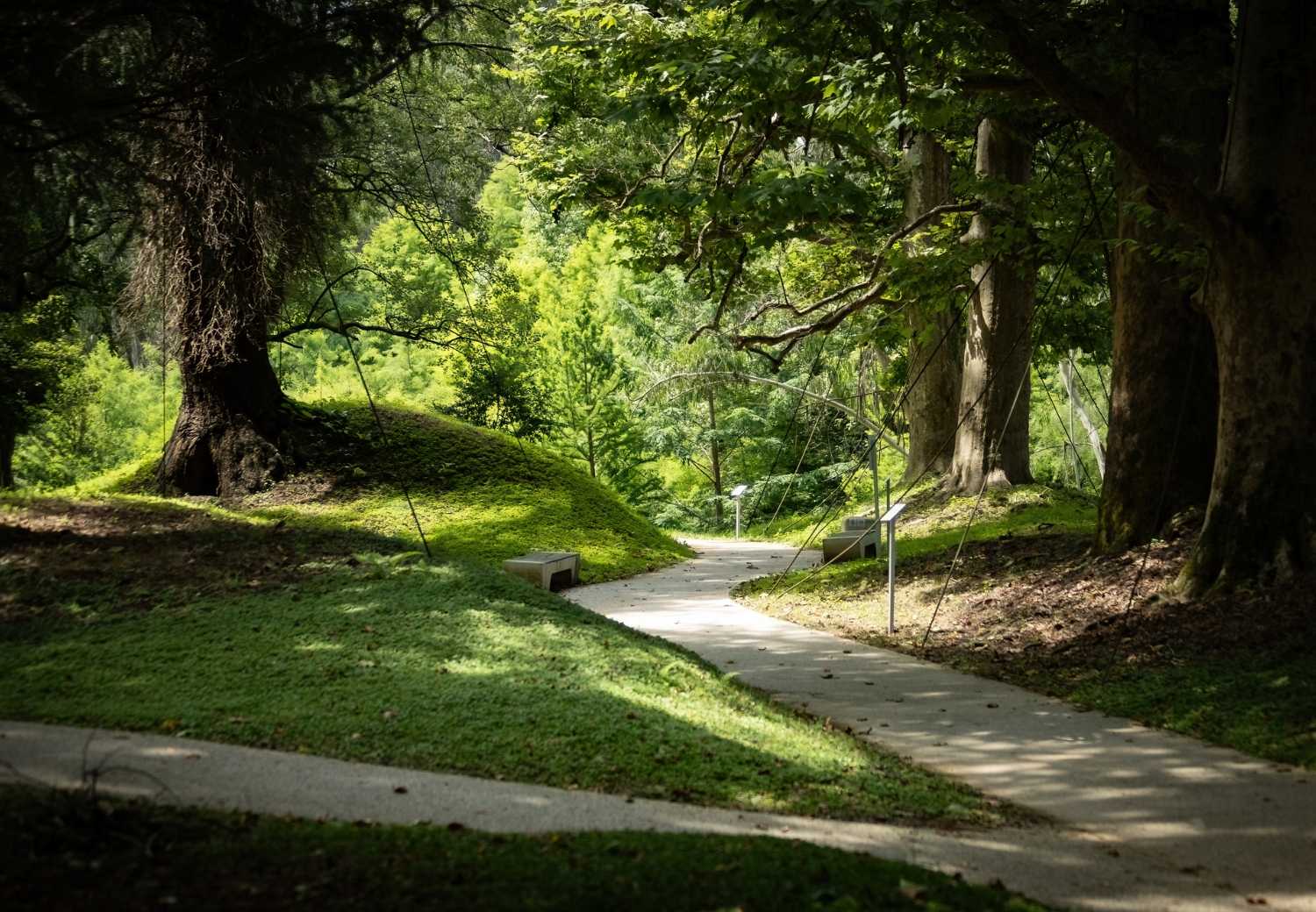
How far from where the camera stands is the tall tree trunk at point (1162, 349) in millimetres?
10625

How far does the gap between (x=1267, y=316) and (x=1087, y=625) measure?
2951 millimetres

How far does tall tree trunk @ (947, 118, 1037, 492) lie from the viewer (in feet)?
54.3

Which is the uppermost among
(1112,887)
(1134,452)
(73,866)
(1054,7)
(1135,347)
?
(1054,7)

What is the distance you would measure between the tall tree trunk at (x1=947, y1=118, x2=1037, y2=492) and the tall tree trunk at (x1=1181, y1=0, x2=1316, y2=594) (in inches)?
271

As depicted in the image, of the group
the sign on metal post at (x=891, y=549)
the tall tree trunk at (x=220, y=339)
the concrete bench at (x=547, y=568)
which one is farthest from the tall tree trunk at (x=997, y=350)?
the tall tree trunk at (x=220, y=339)

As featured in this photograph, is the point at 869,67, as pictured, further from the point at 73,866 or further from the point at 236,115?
the point at 73,866

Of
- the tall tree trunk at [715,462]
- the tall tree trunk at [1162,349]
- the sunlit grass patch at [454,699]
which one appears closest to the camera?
the sunlit grass patch at [454,699]

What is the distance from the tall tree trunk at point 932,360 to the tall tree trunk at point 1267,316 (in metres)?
8.41

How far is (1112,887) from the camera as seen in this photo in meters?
4.47

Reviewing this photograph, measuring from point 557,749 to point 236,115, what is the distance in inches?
168

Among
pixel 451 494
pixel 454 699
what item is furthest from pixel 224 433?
pixel 454 699

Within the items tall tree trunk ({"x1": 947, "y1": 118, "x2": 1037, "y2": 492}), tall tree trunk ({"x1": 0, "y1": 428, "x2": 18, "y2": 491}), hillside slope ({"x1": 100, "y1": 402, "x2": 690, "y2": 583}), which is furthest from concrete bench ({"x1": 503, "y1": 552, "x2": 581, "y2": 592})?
tall tree trunk ({"x1": 0, "y1": 428, "x2": 18, "y2": 491})

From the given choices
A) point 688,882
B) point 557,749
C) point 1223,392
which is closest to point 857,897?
point 688,882

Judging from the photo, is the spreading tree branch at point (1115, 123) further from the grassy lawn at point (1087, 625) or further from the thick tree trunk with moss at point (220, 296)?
the thick tree trunk with moss at point (220, 296)
